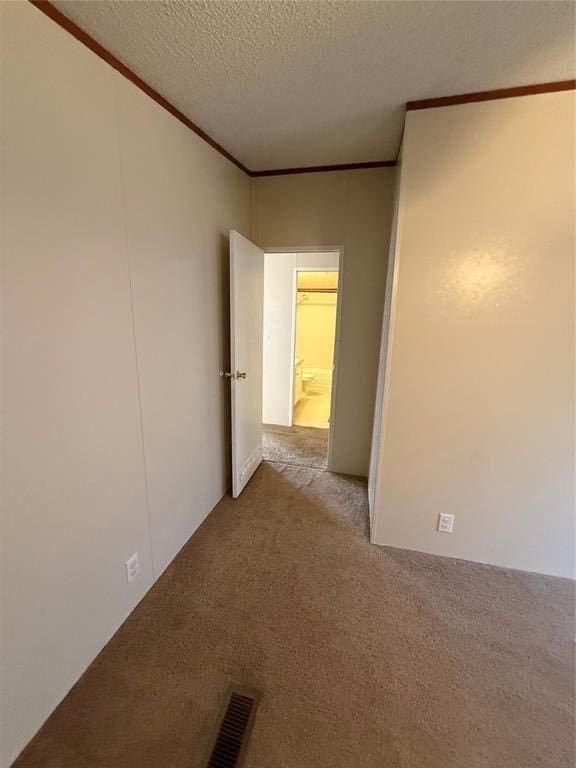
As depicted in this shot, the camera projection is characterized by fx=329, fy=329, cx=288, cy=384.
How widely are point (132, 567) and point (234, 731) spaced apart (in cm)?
79

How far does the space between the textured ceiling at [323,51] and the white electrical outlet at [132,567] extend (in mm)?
2131

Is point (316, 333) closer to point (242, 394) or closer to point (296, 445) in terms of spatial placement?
point (296, 445)

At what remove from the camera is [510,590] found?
1790 mm

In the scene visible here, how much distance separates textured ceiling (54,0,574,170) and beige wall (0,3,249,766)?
0.54 feet

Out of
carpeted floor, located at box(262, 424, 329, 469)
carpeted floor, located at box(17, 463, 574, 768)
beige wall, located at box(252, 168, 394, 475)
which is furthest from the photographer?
carpeted floor, located at box(262, 424, 329, 469)

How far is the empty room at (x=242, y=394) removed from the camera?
1.09m

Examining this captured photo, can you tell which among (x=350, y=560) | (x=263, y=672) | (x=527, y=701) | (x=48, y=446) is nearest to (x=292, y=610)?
(x=263, y=672)

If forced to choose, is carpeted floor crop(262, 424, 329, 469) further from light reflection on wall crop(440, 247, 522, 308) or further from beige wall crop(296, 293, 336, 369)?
beige wall crop(296, 293, 336, 369)

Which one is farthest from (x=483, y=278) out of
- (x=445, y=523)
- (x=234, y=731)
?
(x=234, y=731)

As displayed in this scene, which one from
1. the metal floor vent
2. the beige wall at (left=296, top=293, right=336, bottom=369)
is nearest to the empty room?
the metal floor vent

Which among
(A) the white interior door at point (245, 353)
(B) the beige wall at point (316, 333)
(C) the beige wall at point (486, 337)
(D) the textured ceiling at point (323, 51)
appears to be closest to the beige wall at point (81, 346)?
(D) the textured ceiling at point (323, 51)

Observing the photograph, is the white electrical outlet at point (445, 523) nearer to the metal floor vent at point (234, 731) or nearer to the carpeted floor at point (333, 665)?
the carpeted floor at point (333, 665)

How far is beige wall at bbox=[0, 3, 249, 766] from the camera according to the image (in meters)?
1.02

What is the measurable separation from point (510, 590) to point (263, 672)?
1380mm
